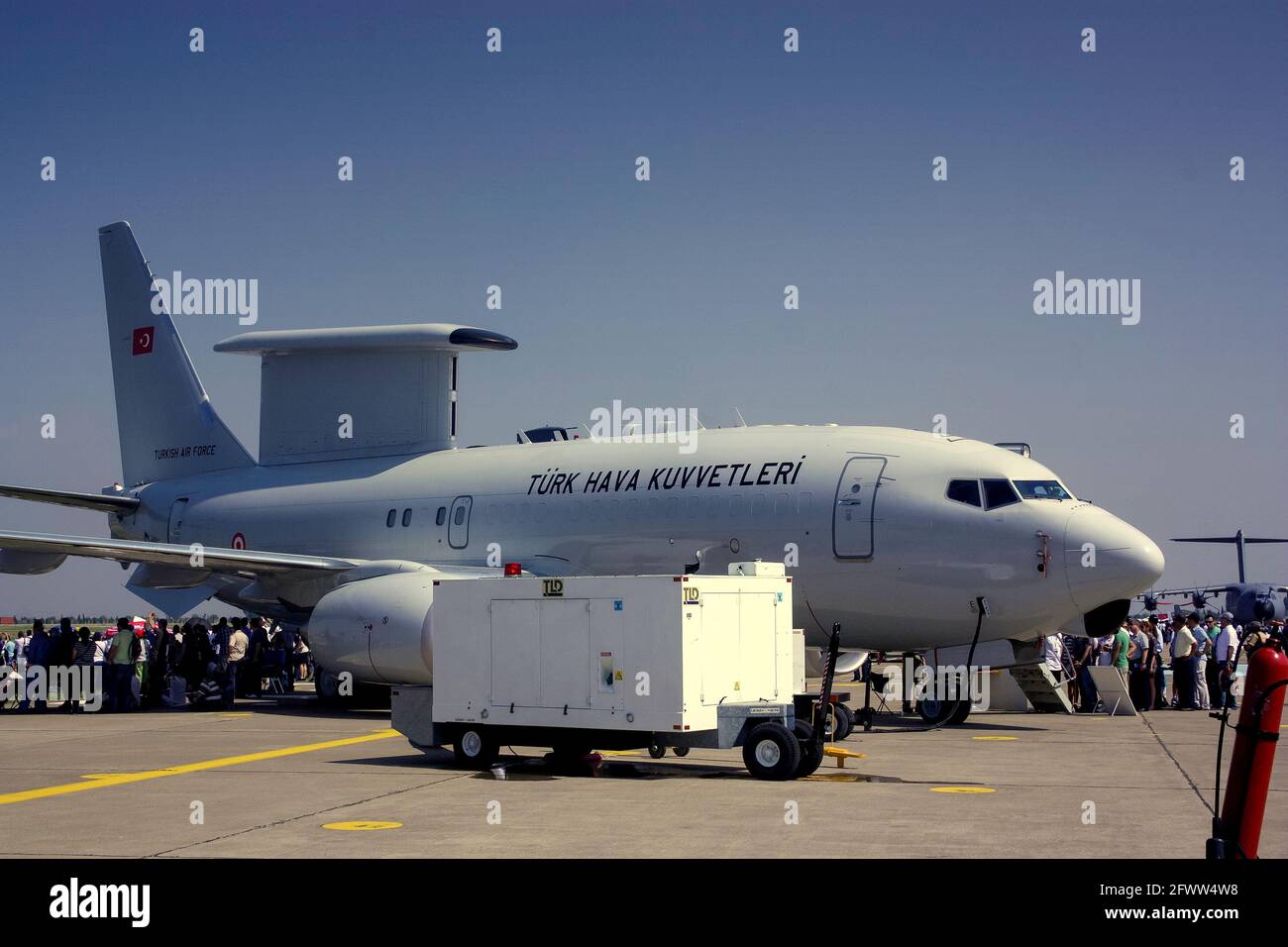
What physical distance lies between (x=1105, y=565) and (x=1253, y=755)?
12472 mm

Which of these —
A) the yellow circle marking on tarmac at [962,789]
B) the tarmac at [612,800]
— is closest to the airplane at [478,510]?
the tarmac at [612,800]

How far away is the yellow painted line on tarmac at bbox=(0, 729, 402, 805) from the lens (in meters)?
13.6

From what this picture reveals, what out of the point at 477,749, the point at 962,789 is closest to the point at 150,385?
the point at 477,749

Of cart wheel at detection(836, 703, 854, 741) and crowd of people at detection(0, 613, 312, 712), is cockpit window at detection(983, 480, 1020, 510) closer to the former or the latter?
cart wheel at detection(836, 703, 854, 741)

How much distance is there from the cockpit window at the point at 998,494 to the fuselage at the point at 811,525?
0.16 ft

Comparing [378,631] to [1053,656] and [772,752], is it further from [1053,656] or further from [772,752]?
[1053,656]

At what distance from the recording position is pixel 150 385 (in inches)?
1299

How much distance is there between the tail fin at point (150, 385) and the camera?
32.2 m

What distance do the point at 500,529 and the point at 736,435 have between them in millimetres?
4837

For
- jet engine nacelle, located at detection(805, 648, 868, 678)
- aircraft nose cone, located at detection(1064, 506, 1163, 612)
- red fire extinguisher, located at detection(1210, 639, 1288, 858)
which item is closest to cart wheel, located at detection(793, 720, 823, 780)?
jet engine nacelle, located at detection(805, 648, 868, 678)

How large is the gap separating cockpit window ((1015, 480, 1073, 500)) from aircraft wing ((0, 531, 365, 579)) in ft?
38.2

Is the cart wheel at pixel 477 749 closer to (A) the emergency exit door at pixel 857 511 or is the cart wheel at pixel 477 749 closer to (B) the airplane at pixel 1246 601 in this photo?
(A) the emergency exit door at pixel 857 511
